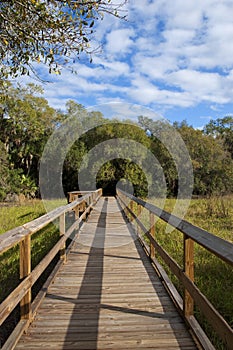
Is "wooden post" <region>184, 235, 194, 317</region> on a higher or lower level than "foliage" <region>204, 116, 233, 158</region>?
lower

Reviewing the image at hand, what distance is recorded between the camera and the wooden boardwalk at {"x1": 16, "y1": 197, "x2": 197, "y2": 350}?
2197 millimetres

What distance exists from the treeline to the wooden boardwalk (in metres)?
20.3

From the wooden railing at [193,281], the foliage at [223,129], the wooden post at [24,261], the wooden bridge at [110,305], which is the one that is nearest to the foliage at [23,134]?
the wooden bridge at [110,305]

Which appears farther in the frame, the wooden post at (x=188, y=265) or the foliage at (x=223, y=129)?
the foliage at (x=223, y=129)

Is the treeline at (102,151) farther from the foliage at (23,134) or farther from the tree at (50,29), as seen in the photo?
the tree at (50,29)

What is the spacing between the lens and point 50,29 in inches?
144

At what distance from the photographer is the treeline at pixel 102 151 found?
24.9m

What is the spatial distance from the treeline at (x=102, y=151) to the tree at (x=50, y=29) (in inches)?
803

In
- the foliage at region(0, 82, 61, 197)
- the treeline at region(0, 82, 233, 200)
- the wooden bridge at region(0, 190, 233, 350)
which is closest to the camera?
the wooden bridge at region(0, 190, 233, 350)

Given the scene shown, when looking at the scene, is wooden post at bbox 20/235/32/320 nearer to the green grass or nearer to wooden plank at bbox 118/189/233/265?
wooden plank at bbox 118/189/233/265

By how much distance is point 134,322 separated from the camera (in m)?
2.52

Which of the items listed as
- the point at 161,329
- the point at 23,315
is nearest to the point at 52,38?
the point at 23,315

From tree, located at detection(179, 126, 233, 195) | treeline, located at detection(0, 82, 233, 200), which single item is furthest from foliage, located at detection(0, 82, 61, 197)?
tree, located at detection(179, 126, 233, 195)

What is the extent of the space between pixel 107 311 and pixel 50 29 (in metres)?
3.14
